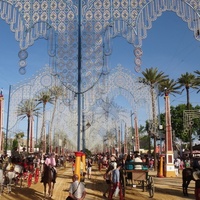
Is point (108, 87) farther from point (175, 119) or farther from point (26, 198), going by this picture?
point (175, 119)

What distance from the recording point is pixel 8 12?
13977 mm

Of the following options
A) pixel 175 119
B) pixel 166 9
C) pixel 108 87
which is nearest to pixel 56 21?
pixel 166 9

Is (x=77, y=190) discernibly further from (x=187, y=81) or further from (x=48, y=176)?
(x=187, y=81)

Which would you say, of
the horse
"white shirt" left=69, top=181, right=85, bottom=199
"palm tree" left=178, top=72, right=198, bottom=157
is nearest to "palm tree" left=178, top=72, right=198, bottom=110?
"palm tree" left=178, top=72, right=198, bottom=157

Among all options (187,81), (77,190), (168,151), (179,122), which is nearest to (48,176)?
(77,190)

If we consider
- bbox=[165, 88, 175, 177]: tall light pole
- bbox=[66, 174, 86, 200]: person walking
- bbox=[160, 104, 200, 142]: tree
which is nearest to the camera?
bbox=[66, 174, 86, 200]: person walking

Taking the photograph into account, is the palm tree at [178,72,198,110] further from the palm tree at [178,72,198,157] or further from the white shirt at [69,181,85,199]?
the white shirt at [69,181,85,199]

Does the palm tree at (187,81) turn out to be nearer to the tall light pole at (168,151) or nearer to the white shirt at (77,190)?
the tall light pole at (168,151)

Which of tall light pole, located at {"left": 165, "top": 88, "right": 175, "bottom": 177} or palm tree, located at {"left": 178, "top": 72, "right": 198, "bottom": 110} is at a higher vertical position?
palm tree, located at {"left": 178, "top": 72, "right": 198, "bottom": 110}

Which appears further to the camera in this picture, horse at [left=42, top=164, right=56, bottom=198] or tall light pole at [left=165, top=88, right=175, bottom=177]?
tall light pole at [left=165, top=88, right=175, bottom=177]

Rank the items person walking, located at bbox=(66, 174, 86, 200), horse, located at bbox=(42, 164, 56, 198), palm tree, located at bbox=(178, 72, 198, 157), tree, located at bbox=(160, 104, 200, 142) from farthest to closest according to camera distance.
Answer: tree, located at bbox=(160, 104, 200, 142) < palm tree, located at bbox=(178, 72, 198, 157) < horse, located at bbox=(42, 164, 56, 198) < person walking, located at bbox=(66, 174, 86, 200)

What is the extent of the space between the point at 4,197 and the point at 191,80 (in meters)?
35.0

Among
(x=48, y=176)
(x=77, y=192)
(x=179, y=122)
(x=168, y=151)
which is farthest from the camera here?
(x=179, y=122)

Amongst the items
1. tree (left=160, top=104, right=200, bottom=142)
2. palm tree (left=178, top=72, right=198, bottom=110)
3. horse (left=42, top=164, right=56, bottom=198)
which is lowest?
horse (left=42, top=164, right=56, bottom=198)
